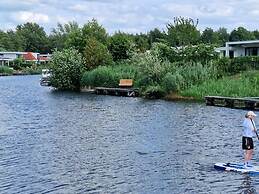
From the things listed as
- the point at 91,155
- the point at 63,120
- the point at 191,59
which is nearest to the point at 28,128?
the point at 63,120

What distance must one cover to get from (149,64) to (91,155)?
36080 millimetres

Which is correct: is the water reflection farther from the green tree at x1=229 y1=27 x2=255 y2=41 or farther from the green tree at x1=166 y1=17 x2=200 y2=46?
the green tree at x1=229 y1=27 x2=255 y2=41

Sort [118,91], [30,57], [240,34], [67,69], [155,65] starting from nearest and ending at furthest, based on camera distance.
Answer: [155,65] → [118,91] → [67,69] → [240,34] → [30,57]

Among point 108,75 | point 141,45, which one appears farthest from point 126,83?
point 141,45

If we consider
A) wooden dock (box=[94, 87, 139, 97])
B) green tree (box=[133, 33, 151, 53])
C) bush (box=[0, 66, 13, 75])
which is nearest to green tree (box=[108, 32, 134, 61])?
green tree (box=[133, 33, 151, 53])

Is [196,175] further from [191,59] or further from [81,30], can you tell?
[81,30]

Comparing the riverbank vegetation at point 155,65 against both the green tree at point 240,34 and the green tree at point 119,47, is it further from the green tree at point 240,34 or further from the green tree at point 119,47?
the green tree at point 240,34

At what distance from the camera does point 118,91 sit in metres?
65.4

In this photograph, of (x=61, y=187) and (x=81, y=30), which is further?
(x=81, y=30)

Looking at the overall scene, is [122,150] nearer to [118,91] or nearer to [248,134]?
[248,134]

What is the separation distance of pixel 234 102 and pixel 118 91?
823 inches

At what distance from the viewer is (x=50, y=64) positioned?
77188 mm

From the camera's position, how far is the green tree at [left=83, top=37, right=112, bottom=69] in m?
78.1

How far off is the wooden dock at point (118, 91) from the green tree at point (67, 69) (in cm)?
725
